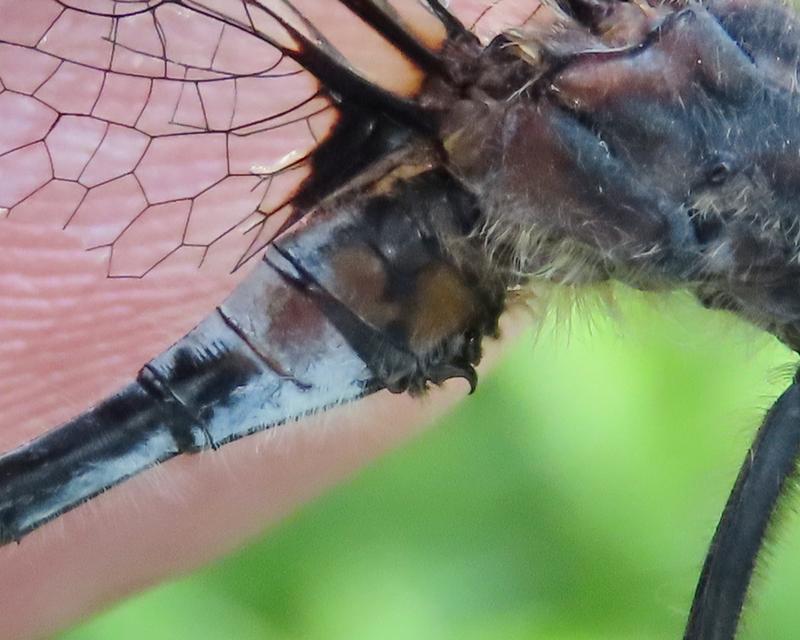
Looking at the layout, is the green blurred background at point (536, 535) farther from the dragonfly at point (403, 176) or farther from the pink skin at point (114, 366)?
the dragonfly at point (403, 176)

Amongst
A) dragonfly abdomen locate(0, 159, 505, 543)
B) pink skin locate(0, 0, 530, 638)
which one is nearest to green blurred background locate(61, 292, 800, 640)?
pink skin locate(0, 0, 530, 638)

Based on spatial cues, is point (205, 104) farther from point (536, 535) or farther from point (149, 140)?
point (536, 535)

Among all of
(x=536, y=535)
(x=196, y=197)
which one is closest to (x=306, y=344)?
(x=196, y=197)

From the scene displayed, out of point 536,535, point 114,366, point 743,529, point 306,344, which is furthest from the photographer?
point 536,535

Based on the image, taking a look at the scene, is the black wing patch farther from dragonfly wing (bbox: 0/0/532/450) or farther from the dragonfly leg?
the dragonfly leg

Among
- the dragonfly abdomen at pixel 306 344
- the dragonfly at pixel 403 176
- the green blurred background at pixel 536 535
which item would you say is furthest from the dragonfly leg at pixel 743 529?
the green blurred background at pixel 536 535

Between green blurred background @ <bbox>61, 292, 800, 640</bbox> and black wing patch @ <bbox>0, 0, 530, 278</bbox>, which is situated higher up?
black wing patch @ <bbox>0, 0, 530, 278</bbox>

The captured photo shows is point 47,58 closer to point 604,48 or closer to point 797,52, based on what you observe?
point 604,48

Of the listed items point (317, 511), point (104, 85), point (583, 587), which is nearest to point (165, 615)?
point (317, 511)
